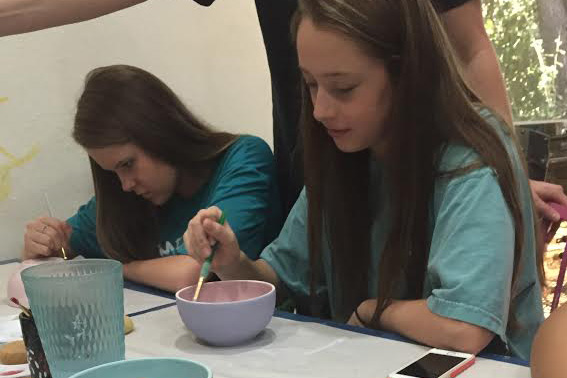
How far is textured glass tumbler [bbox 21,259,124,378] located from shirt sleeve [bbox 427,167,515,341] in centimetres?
40

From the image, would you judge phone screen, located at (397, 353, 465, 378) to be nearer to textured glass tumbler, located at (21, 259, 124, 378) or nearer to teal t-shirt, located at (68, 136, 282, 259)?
textured glass tumbler, located at (21, 259, 124, 378)

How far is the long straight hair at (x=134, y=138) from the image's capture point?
1.51 m

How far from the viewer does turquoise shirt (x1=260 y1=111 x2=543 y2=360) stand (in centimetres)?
86

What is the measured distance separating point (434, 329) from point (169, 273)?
0.58 m

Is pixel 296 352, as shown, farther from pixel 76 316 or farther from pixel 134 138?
pixel 134 138

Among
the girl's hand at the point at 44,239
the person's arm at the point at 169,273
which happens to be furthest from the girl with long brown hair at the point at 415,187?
the girl's hand at the point at 44,239

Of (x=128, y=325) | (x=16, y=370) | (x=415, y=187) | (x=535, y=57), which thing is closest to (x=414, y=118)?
(x=415, y=187)

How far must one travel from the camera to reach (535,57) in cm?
321

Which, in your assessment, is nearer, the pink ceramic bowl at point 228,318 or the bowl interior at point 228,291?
the pink ceramic bowl at point 228,318

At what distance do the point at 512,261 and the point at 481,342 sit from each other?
0.13 m

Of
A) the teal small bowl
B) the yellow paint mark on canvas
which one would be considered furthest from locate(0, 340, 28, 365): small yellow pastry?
the yellow paint mark on canvas

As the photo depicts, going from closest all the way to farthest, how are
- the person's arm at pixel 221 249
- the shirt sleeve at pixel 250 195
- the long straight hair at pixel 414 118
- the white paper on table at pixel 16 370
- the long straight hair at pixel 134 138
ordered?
the white paper on table at pixel 16 370 < the long straight hair at pixel 414 118 < the person's arm at pixel 221 249 < the shirt sleeve at pixel 250 195 < the long straight hair at pixel 134 138

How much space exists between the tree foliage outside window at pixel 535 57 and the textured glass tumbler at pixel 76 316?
2758mm

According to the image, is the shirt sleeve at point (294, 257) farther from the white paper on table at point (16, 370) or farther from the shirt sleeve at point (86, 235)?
the shirt sleeve at point (86, 235)
